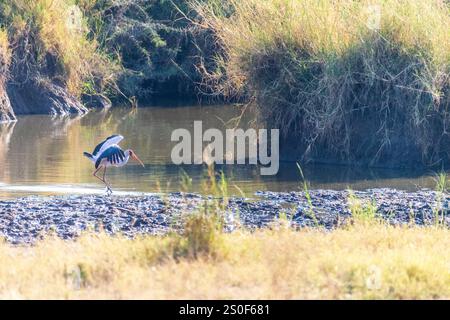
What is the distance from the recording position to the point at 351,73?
15.7 metres

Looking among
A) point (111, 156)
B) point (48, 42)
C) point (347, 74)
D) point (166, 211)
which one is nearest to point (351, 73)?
point (347, 74)

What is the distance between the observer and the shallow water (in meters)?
14.1

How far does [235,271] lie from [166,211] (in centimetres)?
472

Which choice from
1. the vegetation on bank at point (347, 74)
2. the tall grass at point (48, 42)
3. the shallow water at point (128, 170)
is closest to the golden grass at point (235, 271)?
the shallow water at point (128, 170)

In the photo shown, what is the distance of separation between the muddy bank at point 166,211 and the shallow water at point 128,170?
0.58m

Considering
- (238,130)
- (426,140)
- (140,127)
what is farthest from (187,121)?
(426,140)

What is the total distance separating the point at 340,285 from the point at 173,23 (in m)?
20.5

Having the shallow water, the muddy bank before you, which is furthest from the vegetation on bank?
the muddy bank

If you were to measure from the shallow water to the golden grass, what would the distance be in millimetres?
3230

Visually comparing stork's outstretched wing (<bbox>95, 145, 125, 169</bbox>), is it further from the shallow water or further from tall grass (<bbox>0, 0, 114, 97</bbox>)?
tall grass (<bbox>0, 0, 114, 97</bbox>)

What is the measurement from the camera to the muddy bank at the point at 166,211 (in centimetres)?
1089

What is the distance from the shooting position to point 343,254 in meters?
7.78

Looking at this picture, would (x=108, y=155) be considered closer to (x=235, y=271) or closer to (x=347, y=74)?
(x=347, y=74)
